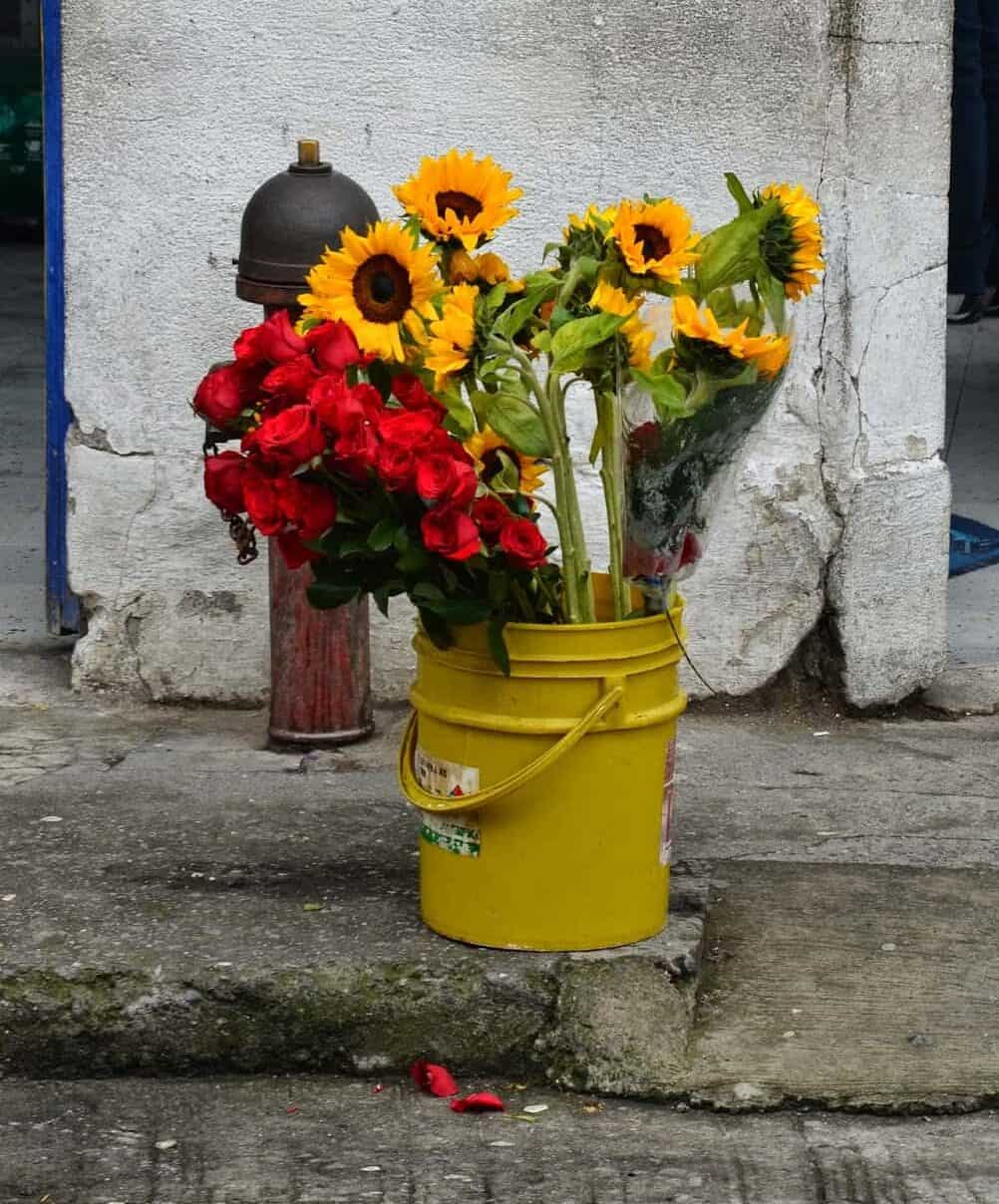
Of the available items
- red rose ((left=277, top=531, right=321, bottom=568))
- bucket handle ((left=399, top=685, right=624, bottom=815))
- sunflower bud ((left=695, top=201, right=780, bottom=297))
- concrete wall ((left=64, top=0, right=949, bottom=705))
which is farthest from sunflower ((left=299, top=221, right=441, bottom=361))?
concrete wall ((left=64, top=0, right=949, bottom=705))

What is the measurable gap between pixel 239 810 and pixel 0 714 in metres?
0.95

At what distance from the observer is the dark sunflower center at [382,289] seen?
340cm

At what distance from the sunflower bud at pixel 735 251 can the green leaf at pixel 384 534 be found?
0.62m

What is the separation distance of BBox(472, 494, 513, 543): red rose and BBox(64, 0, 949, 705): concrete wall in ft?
5.23

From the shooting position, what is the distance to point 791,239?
11.1 ft

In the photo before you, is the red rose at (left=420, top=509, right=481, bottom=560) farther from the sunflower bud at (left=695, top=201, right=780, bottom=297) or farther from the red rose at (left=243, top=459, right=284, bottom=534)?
the sunflower bud at (left=695, top=201, right=780, bottom=297)

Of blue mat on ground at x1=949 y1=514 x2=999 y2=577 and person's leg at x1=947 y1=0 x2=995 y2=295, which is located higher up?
person's leg at x1=947 y1=0 x2=995 y2=295

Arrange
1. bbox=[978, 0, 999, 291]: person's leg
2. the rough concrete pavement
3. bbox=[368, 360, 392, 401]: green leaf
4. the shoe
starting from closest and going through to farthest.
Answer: the rough concrete pavement, bbox=[368, 360, 392, 401]: green leaf, bbox=[978, 0, 999, 291]: person's leg, the shoe

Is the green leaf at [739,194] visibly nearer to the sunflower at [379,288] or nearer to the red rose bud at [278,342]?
the sunflower at [379,288]

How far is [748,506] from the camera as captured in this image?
16.4 ft

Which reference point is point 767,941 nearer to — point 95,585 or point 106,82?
point 95,585

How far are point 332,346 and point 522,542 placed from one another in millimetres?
431

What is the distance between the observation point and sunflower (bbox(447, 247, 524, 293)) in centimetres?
345

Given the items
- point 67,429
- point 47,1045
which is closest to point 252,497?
point 47,1045
